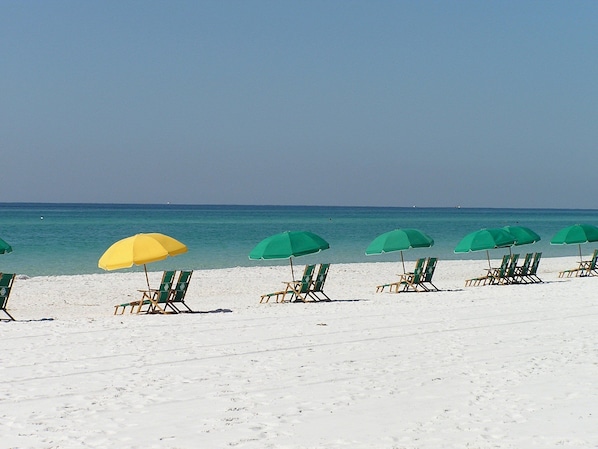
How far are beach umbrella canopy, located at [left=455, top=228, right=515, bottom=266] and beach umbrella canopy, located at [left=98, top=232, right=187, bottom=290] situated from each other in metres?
7.46

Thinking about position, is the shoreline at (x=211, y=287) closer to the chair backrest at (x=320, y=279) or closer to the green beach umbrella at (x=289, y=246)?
the chair backrest at (x=320, y=279)

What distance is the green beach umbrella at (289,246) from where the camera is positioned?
567 inches

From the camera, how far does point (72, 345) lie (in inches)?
352

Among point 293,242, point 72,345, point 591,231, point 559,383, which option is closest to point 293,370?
point 559,383

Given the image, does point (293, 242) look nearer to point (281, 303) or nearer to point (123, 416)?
point (281, 303)

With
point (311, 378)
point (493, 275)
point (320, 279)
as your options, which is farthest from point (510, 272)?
point (311, 378)

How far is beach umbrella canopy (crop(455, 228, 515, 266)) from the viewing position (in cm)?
1769

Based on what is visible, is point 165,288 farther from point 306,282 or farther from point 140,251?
point 306,282

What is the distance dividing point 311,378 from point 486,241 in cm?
1161

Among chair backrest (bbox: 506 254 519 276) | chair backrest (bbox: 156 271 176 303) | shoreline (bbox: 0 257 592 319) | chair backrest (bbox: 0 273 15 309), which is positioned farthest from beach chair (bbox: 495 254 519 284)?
chair backrest (bbox: 0 273 15 309)

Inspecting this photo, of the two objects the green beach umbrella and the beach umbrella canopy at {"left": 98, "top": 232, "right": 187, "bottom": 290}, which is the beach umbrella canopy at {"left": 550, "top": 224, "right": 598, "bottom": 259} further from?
the beach umbrella canopy at {"left": 98, "top": 232, "right": 187, "bottom": 290}

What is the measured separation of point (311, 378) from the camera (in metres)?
6.92

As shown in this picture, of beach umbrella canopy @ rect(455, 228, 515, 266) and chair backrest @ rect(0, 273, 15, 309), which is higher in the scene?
beach umbrella canopy @ rect(455, 228, 515, 266)

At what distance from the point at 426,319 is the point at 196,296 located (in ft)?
24.0
